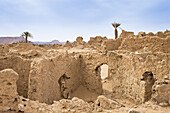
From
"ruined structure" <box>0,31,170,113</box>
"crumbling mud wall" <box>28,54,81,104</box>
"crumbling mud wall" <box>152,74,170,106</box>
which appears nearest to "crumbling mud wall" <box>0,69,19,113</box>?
"ruined structure" <box>0,31,170,113</box>

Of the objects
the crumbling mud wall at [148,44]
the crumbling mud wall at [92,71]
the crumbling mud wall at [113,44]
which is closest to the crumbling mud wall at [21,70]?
the crumbling mud wall at [92,71]

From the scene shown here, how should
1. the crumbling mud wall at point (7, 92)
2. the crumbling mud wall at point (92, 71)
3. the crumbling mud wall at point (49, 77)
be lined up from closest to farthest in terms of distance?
the crumbling mud wall at point (7, 92) < the crumbling mud wall at point (49, 77) < the crumbling mud wall at point (92, 71)

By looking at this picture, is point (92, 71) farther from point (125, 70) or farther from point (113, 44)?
point (113, 44)

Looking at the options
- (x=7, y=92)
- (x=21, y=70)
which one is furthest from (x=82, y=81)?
(x=7, y=92)

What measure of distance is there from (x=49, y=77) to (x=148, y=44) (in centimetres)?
920

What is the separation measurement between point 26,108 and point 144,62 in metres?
6.02

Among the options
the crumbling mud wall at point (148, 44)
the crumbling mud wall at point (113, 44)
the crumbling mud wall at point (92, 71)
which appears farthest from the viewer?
the crumbling mud wall at point (113, 44)

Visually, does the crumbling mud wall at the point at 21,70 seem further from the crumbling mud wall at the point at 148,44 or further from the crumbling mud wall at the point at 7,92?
the crumbling mud wall at the point at 148,44

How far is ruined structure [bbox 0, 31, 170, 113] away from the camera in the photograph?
4359mm

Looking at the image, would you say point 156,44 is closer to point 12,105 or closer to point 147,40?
point 147,40

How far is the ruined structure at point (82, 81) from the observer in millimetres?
4359

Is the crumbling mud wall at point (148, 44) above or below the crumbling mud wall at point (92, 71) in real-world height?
above

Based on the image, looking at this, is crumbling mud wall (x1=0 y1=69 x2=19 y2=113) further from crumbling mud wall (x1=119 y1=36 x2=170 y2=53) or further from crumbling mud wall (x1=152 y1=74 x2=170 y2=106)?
crumbling mud wall (x1=119 y1=36 x2=170 y2=53)

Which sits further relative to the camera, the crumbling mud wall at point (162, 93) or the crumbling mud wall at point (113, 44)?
the crumbling mud wall at point (113, 44)
